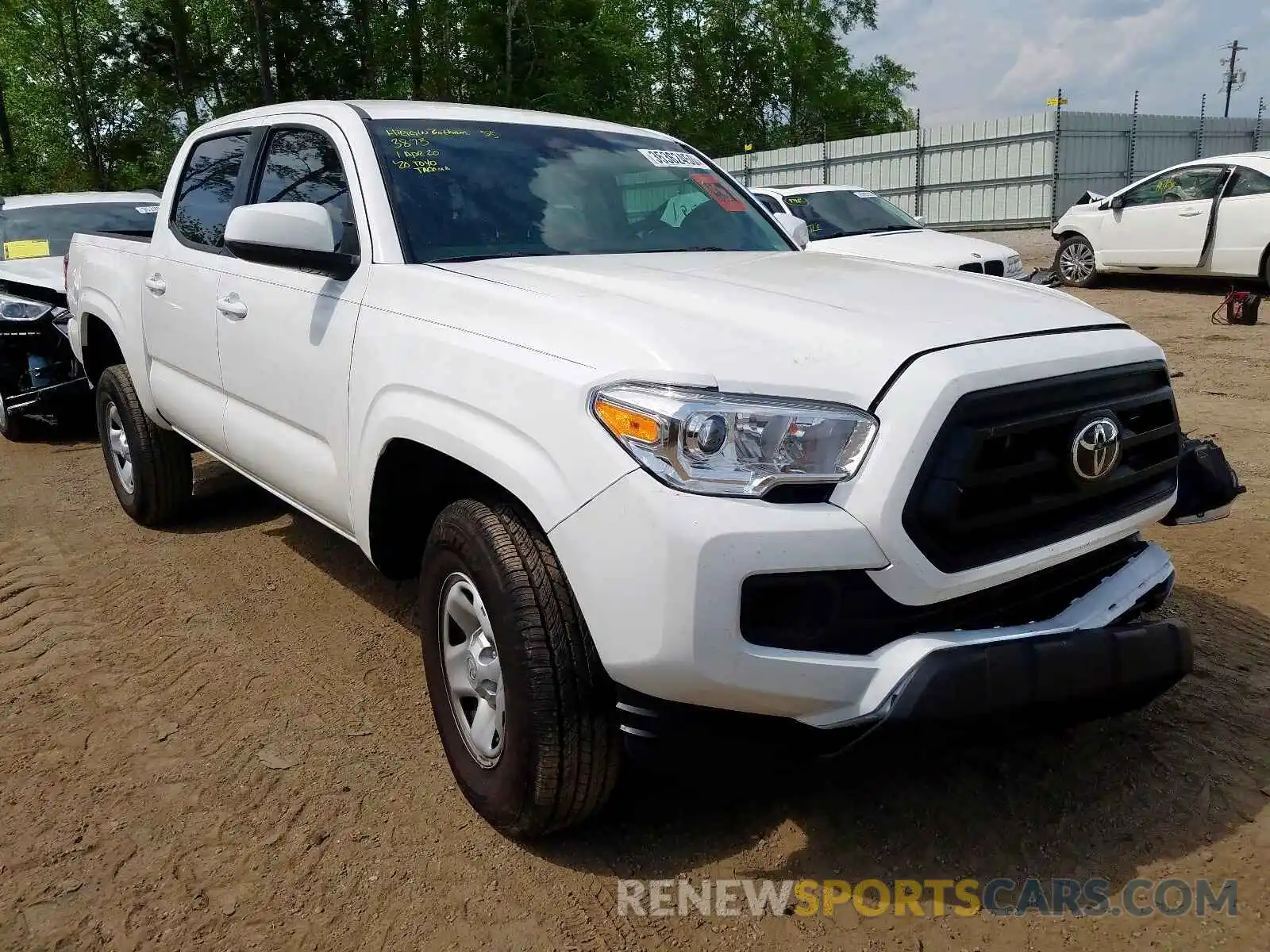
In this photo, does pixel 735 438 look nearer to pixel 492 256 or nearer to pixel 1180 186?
pixel 492 256

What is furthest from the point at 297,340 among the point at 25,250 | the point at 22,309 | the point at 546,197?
the point at 25,250

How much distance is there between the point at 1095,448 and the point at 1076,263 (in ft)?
40.4

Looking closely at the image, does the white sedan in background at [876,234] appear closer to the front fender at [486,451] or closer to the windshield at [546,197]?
the windshield at [546,197]

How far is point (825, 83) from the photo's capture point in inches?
2026

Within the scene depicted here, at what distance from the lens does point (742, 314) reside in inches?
93.2

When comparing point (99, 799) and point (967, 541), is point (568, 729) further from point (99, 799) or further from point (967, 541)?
point (99, 799)

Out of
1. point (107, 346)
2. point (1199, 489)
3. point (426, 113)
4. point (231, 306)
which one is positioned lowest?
point (1199, 489)

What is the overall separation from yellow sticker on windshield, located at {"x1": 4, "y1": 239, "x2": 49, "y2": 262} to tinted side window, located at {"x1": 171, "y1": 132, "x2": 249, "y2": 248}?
416 centimetres

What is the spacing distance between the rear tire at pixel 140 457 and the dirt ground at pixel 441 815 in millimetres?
1128

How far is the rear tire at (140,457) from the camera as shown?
4.90 metres

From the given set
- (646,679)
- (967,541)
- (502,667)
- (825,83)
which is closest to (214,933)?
(502,667)

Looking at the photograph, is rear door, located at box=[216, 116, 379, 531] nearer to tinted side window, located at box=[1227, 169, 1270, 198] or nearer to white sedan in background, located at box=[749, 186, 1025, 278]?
white sedan in background, located at box=[749, 186, 1025, 278]

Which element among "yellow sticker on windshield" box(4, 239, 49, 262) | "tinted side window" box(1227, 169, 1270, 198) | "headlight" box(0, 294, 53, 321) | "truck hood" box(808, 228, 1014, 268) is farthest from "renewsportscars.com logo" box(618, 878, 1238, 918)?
"tinted side window" box(1227, 169, 1270, 198)

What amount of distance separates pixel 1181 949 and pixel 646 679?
128 centimetres
